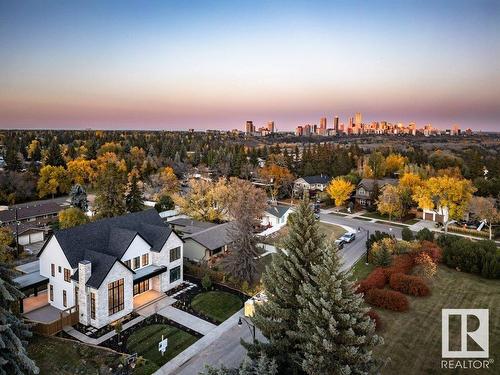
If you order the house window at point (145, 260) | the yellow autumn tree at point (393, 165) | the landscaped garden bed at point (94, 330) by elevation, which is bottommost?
the landscaped garden bed at point (94, 330)

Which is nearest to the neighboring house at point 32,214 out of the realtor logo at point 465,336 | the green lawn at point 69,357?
the green lawn at point 69,357

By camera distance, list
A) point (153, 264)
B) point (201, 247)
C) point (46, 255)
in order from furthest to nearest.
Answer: point (201, 247), point (153, 264), point (46, 255)

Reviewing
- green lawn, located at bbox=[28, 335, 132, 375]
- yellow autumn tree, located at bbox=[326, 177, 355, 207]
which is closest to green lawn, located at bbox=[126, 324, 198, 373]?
green lawn, located at bbox=[28, 335, 132, 375]

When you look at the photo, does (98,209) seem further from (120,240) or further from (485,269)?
(485,269)

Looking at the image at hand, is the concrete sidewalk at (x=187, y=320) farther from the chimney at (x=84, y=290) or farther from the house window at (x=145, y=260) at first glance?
the chimney at (x=84, y=290)

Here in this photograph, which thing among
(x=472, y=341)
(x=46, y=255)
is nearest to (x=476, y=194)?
(x=472, y=341)
